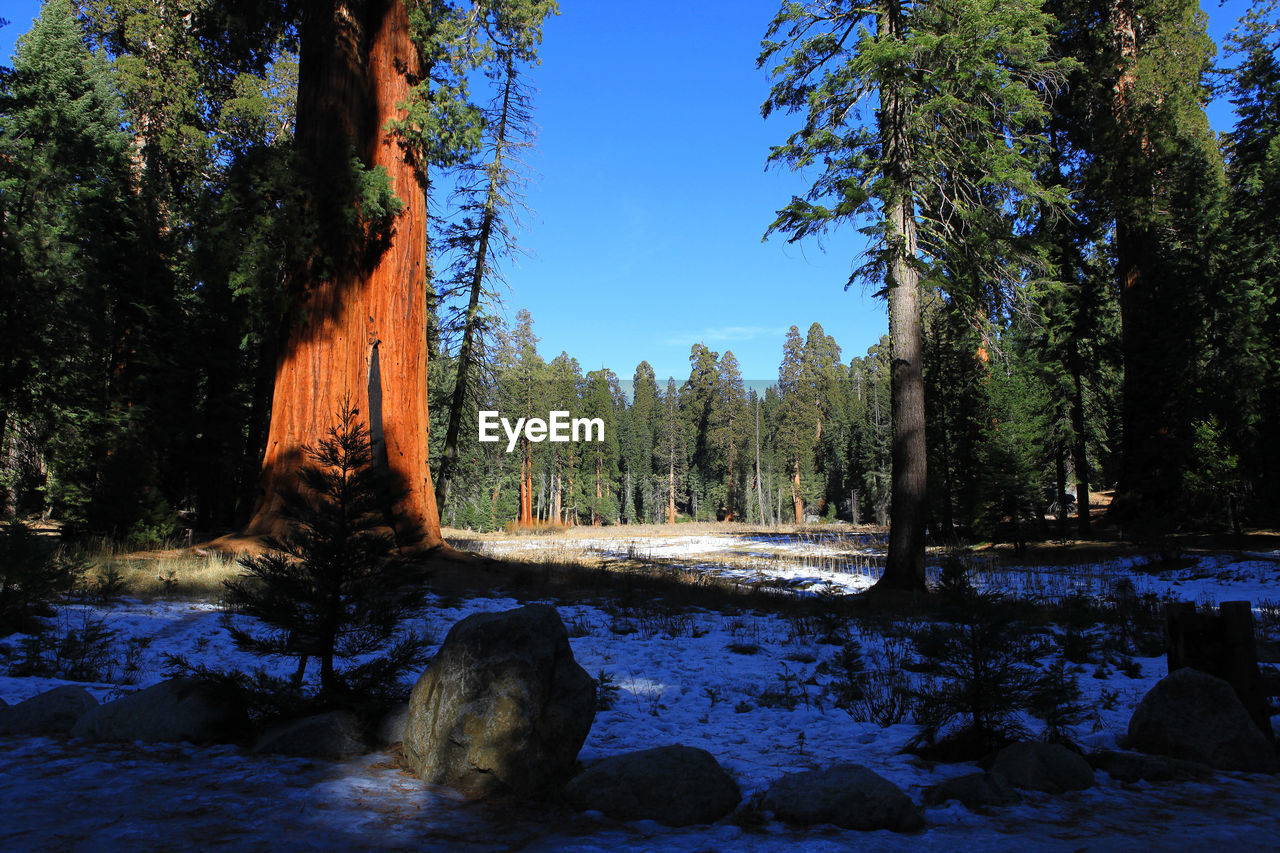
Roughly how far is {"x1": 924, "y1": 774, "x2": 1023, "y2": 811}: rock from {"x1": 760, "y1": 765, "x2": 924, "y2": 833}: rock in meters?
0.35

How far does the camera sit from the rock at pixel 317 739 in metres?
3.88

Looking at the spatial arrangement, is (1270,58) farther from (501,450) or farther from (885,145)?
(501,450)

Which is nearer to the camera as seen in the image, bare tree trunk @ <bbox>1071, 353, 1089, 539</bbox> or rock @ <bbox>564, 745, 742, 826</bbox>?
rock @ <bbox>564, 745, 742, 826</bbox>

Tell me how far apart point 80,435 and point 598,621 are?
44.2ft

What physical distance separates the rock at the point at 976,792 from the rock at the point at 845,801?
35 centimetres

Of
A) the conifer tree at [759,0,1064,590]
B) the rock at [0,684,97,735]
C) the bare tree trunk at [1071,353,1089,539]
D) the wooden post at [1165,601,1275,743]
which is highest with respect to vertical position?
the conifer tree at [759,0,1064,590]

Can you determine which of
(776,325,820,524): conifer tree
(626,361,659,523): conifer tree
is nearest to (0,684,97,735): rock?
(776,325,820,524): conifer tree

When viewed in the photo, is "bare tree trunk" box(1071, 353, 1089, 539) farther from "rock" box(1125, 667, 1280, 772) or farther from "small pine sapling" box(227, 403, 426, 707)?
"small pine sapling" box(227, 403, 426, 707)

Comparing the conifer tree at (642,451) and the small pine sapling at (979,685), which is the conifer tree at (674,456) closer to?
the conifer tree at (642,451)

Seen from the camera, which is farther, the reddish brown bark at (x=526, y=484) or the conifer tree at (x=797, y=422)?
the conifer tree at (x=797, y=422)

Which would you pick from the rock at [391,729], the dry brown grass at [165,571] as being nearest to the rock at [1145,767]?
the rock at [391,729]

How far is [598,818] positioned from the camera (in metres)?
3.24

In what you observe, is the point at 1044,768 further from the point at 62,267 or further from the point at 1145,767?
the point at 62,267

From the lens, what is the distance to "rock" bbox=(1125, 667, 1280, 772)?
→ 3.81 m
